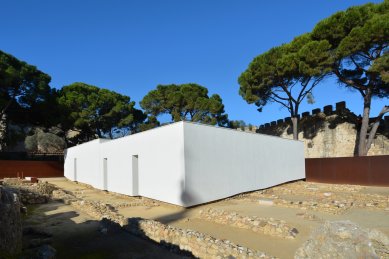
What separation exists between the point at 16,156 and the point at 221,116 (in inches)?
826

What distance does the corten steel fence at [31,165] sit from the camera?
25453 millimetres

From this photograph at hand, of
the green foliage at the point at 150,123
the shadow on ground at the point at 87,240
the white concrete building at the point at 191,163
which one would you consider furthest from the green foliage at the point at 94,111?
the shadow on ground at the point at 87,240

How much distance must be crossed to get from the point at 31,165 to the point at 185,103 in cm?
1600

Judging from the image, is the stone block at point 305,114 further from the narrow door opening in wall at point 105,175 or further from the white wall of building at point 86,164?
the narrow door opening in wall at point 105,175

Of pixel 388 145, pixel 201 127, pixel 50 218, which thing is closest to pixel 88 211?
pixel 50 218

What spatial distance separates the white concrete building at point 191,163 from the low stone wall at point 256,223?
84.6 inches

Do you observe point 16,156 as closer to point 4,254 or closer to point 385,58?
point 4,254

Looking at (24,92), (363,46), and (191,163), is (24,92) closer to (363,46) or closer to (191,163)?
(191,163)

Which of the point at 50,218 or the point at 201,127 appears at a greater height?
the point at 201,127

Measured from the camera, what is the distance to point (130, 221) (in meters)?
7.68

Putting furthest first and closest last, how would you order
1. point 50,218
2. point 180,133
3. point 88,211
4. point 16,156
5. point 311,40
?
point 16,156 → point 311,40 → point 180,133 → point 88,211 → point 50,218

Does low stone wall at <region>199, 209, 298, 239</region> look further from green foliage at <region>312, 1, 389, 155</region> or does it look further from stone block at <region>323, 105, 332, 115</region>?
stone block at <region>323, 105, 332, 115</region>

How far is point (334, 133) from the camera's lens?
25719 mm

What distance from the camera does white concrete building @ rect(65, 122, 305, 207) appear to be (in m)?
11.3
